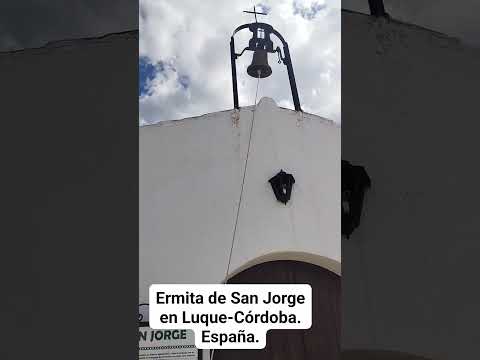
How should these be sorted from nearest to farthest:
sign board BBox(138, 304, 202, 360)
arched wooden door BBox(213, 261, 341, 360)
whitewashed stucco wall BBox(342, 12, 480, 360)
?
whitewashed stucco wall BBox(342, 12, 480, 360)
sign board BBox(138, 304, 202, 360)
arched wooden door BBox(213, 261, 341, 360)

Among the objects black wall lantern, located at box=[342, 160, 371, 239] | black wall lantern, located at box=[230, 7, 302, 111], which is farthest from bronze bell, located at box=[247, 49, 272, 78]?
black wall lantern, located at box=[342, 160, 371, 239]

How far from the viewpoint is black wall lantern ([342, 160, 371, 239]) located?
757 mm

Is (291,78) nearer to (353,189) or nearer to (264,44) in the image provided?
(264,44)

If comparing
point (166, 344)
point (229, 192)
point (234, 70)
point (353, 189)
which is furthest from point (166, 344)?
point (234, 70)

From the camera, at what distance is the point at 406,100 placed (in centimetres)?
78

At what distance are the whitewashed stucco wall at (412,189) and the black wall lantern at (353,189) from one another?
1cm

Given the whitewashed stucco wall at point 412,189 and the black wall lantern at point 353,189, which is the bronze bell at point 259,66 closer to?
the whitewashed stucco wall at point 412,189

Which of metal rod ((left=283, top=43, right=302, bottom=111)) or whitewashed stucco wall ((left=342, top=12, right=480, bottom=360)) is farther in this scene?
metal rod ((left=283, top=43, right=302, bottom=111))

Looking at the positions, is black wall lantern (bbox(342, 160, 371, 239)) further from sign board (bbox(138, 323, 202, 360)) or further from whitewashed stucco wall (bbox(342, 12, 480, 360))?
sign board (bbox(138, 323, 202, 360))

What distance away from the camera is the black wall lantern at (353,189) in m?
0.76

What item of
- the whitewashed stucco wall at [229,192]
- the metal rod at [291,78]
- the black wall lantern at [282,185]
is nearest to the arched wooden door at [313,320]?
the whitewashed stucco wall at [229,192]

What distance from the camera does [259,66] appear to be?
1.19 meters

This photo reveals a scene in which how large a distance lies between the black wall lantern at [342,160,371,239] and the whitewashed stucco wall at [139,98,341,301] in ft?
1.00

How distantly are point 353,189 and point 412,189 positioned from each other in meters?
0.10
